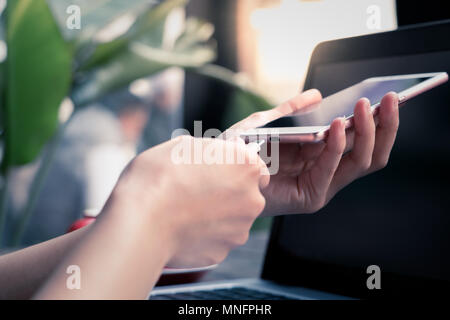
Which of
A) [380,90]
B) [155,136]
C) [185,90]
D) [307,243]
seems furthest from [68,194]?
[380,90]

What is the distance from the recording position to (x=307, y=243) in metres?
0.63

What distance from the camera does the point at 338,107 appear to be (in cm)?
46

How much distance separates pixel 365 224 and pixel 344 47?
24 cm

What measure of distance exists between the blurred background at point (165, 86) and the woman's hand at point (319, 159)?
94cm

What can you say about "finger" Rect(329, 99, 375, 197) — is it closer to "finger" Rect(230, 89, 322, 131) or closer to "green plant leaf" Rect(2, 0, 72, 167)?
"finger" Rect(230, 89, 322, 131)

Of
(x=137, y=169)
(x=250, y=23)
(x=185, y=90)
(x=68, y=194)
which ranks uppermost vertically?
(x=250, y=23)

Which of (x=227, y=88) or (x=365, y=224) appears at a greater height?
(x=227, y=88)

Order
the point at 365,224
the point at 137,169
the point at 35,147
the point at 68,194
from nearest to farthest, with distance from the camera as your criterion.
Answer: the point at 137,169 → the point at 365,224 → the point at 35,147 → the point at 68,194

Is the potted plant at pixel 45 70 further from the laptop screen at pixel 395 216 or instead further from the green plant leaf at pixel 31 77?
the laptop screen at pixel 395 216

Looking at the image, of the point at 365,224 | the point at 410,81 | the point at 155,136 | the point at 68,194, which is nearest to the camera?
the point at 410,81

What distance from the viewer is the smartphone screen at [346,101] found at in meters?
0.43

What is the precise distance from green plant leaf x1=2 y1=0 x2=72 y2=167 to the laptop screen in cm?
67

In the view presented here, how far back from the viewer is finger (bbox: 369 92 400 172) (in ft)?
1.38
